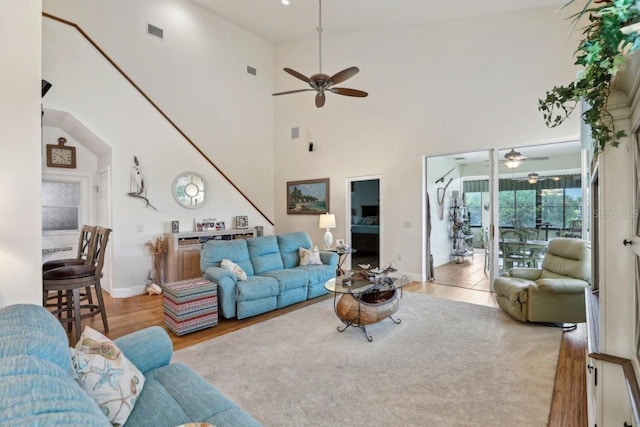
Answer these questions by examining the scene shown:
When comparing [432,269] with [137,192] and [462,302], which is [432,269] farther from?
[137,192]

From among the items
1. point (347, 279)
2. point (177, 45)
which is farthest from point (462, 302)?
point (177, 45)

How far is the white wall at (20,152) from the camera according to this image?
2225 mm

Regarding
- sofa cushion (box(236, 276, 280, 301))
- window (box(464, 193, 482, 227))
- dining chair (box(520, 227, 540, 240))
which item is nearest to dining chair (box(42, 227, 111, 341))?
sofa cushion (box(236, 276, 280, 301))

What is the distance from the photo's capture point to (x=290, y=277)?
14.1 ft

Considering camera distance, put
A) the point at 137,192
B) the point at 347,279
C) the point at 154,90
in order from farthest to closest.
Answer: the point at 154,90, the point at 137,192, the point at 347,279

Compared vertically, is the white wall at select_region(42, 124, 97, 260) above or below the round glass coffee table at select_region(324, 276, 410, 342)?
above

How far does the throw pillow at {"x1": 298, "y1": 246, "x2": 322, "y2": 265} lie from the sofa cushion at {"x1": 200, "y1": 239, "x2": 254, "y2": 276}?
872 mm

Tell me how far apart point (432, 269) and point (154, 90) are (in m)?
6.71

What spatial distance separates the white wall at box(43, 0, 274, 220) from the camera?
5.78 m

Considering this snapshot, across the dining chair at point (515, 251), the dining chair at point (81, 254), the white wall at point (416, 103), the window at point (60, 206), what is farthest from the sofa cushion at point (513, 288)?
A: the window at point (60, 206)

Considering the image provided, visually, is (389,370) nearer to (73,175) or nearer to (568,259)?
(568,259)

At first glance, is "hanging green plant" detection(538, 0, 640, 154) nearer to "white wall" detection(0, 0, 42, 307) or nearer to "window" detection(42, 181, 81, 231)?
"white wall" detection(0, 0, 42, 307)

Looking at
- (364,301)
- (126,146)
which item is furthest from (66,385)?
(126,146)

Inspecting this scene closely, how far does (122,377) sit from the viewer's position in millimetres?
1377
